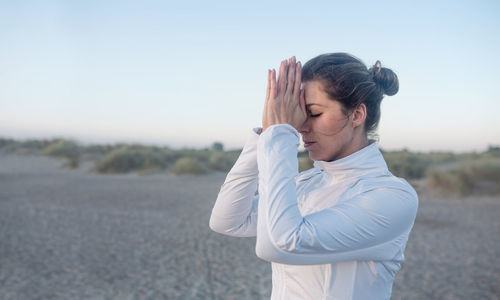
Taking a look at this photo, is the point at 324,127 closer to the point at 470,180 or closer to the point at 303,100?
the point at 303,100

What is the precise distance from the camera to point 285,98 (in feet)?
4.65

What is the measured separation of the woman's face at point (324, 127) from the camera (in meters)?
1.50

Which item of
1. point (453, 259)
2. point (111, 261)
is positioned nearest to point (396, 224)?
point (111, 261)

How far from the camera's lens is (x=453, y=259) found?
7043mm

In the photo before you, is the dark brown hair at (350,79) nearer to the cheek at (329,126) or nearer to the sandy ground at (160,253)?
the cheek at (329,126)

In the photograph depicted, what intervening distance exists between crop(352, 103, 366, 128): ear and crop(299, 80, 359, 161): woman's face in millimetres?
15

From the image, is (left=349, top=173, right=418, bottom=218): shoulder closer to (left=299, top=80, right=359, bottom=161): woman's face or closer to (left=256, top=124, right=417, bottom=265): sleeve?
(left=256, top=124, right=417, bottom=265): sleeve

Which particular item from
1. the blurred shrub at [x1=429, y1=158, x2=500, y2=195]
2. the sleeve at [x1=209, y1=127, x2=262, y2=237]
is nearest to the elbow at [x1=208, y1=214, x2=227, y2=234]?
the sleeve at [x1=209, y1=127, x2=262, y2=237]

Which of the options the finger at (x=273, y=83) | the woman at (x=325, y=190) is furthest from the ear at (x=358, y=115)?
the finger at (x=273, y=83)

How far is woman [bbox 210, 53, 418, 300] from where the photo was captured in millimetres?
1243

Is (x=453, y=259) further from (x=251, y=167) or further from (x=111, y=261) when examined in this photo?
(x=251, y=167)

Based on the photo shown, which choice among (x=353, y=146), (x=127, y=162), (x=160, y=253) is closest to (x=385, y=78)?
(x=353, y=146)

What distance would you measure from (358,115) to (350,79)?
17 cm

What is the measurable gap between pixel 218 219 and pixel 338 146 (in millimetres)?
606
